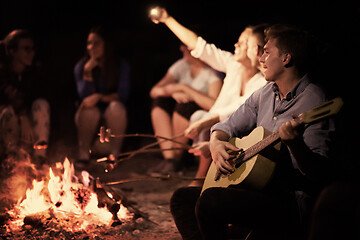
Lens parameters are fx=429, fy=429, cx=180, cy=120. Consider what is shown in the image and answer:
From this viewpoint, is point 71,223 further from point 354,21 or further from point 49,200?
point 354,21

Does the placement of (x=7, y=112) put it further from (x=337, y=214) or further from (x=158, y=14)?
(x=337, y=214)

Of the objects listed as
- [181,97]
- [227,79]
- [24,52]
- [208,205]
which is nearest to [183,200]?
[208,205]

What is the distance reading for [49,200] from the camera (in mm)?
4531

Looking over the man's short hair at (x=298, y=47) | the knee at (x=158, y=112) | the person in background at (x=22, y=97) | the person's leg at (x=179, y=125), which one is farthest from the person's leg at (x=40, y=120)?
the man's short hair at (x=298, y=47)

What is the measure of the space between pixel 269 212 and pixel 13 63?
487 centimetres

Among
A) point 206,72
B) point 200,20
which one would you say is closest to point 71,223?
point 206,72

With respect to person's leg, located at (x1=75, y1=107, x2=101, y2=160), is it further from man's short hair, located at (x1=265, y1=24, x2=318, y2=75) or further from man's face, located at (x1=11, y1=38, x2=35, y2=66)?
man's short hair, located at (x1=265, y1=24, x2=318, y2=75)

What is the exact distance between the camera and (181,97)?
5.97m

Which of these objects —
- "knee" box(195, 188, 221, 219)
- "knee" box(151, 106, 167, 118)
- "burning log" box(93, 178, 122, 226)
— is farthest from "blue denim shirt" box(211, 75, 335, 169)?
"knee" box(151, 106, 167, 118)

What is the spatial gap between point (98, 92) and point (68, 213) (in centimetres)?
297

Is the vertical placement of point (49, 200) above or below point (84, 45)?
below

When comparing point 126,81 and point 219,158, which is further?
point 126,81

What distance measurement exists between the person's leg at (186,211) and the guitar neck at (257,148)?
0.47 meters

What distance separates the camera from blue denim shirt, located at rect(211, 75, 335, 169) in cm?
262
